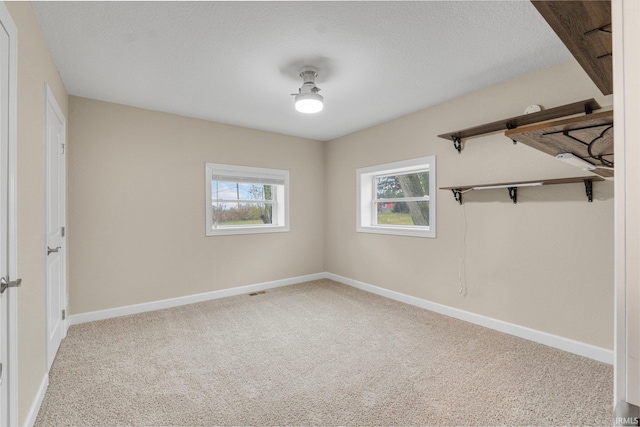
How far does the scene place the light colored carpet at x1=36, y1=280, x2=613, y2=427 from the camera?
1.83 metres

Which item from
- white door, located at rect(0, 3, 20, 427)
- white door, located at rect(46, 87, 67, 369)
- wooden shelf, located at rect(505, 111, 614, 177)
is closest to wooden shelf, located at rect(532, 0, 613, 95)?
wooden shelf, located at rect(505, 111, 614, 177)

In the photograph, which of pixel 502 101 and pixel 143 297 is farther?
pixel 143 297

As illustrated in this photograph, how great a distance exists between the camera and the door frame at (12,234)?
144 centimetres

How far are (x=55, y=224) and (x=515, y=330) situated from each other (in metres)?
4.22

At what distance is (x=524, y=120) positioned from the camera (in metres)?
2.74

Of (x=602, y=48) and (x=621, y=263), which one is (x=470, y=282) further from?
(x=621, y=263)

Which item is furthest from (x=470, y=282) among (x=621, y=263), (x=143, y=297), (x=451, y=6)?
(x=143, y=297)

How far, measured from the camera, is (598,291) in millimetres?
2439

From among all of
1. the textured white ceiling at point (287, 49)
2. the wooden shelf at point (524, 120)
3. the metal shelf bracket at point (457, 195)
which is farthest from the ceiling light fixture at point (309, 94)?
the metal shelf bracket at point (457, 195)

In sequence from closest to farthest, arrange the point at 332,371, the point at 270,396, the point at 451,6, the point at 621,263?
1. the point at 621,263
2. the point at 451,6
3. the point at 270,396
4. the point at 332,371

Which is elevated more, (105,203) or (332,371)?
(105,203)

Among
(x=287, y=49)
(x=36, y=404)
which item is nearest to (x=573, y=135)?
(x=287, y=49)

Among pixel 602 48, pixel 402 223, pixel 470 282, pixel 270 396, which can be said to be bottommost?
pixel 270 396

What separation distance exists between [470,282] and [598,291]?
1.03m
